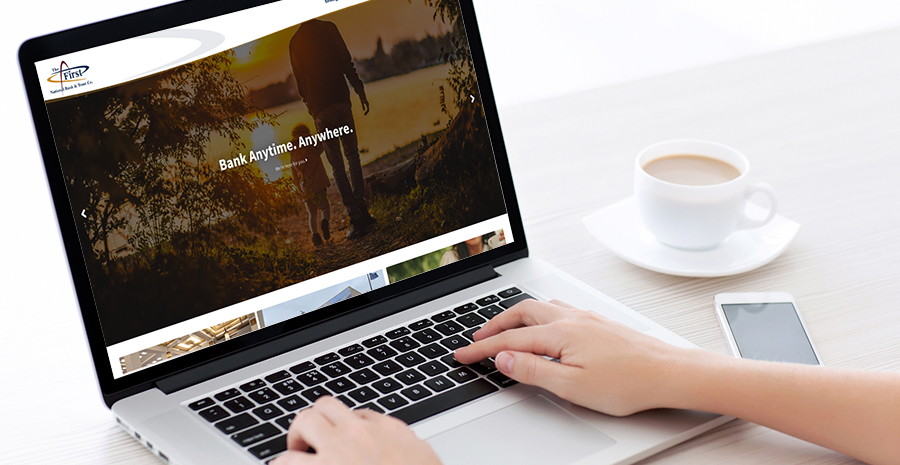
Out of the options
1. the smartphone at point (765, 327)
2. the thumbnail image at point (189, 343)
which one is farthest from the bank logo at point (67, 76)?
the smartphone at point (765, 327)

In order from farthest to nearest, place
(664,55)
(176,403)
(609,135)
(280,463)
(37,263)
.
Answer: (664,55) < (609,135) < (37,263) < (176,403) < (280,463)

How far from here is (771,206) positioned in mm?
1007

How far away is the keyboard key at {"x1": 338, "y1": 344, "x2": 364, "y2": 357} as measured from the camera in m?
0.81

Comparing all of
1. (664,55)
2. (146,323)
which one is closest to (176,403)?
(146,323)

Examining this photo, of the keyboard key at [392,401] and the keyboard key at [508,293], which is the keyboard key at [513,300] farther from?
the keyboard key at [392,401]

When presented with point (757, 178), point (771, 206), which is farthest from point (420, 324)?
point (757, 178)

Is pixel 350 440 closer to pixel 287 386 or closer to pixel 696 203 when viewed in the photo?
pixel 287 386

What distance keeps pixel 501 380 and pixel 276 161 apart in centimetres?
34

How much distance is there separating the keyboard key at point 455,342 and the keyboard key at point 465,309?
50 millimetres

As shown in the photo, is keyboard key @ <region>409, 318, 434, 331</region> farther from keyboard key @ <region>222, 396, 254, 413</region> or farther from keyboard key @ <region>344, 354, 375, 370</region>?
keyboard key @ <region>222, 396, 254, 413</region>

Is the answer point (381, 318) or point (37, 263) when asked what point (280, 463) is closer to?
point (381, 318)

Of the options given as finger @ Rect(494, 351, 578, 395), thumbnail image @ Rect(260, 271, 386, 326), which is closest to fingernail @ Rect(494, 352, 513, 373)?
finger @ Rect(494, 351, 578, 395)

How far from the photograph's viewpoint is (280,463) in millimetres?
627

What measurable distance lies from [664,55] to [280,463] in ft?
7.70
